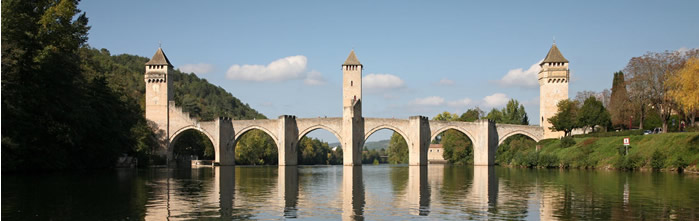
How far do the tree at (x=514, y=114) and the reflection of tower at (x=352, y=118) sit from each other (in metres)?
24.8

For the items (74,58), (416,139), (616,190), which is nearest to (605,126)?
(416,139)

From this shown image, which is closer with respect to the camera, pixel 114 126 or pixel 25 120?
pixel 25 120

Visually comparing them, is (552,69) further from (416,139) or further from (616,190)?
(616,190)

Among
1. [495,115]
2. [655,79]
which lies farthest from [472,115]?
[655,79]

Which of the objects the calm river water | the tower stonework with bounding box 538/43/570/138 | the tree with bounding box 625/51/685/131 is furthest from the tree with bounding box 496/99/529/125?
the calm river water

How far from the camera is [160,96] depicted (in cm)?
6109

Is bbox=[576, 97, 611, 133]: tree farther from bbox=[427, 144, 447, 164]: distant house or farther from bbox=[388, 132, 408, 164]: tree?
bbox=[388, 132, 408, 164]: tree

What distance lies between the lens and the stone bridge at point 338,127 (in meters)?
56.3

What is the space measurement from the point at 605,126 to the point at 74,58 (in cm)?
4057

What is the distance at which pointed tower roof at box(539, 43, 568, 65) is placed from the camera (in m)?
60.6

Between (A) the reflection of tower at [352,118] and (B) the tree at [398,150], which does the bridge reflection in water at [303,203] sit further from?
(B) the tree at [398,150]

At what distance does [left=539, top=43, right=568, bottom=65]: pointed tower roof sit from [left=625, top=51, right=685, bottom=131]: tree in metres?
14.5

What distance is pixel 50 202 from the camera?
15742 mm

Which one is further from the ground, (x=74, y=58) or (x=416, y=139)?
(x=74, y=58)
